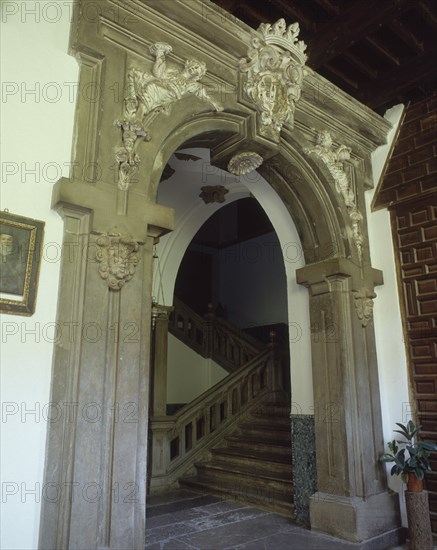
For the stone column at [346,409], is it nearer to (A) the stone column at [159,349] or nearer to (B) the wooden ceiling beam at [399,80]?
(B) the wooden ceiling beam at [399,80]

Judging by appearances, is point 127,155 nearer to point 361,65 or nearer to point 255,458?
point 361,65

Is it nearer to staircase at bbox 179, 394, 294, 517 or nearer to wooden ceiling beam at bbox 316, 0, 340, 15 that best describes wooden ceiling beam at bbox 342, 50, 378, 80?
wooden ceiling beam at bbox 316, 0, 340, 15

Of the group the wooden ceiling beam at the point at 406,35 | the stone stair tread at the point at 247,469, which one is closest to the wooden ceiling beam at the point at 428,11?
the wooden ceiling beam at the point at 406,35

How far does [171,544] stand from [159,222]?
2449mm

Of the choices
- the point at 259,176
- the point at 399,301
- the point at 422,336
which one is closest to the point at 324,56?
the point at 259,176

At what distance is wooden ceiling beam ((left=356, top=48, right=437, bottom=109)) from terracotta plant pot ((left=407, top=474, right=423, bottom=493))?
3.54 metres

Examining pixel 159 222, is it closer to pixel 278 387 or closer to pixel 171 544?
pixel 171 544

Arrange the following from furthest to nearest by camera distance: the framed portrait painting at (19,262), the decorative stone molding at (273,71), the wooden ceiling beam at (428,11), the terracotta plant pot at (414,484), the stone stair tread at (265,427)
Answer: the stone stair tread at (265,427) < the wooden ceiling beam at (428,11) < the decorative stone molding at (273,71) < the terracotta plant pot at (414,484) < the framed portrait painting at (19,262)

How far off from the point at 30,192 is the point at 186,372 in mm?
6010

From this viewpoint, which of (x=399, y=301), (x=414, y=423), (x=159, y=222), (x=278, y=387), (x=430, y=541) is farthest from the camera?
(x=278, y=387)

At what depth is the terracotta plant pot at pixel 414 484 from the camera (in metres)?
3.66

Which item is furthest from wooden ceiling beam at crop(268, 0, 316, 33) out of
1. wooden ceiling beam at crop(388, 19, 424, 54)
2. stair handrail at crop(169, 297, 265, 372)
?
stair handrail at crop(169, 297, 265, 372)

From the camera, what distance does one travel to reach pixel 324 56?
14.4ft

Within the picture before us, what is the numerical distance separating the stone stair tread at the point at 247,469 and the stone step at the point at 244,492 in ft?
0.37
